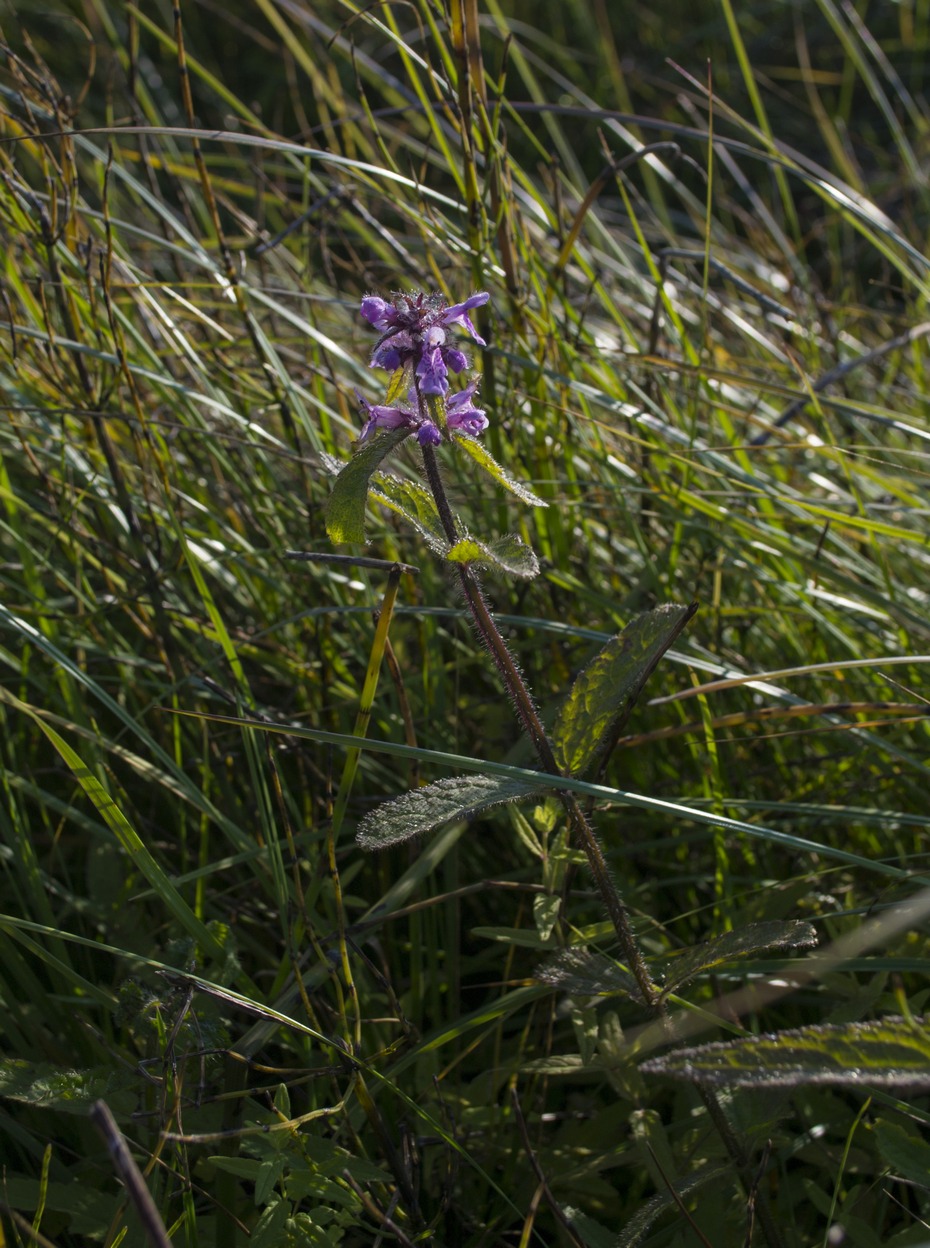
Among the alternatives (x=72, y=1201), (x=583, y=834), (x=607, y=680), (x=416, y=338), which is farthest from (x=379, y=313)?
(x=72, y=1201)

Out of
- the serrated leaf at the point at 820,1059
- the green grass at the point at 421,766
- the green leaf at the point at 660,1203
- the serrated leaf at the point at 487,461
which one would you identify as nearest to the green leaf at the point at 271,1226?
the green grass at the point at 421,766

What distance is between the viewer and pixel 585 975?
1017 mm

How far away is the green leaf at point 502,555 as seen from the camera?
89 centimetres

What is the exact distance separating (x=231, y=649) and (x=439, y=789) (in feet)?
1.47

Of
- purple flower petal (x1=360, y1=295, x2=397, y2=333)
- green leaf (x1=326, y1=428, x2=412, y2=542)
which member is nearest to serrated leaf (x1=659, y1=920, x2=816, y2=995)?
green leaf (x1=326, y1=428, x2=412, y2=542)

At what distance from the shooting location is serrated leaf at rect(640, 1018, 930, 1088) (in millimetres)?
687

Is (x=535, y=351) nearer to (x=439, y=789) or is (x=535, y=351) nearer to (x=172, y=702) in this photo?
(x=172, y=702)

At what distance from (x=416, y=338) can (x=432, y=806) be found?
404mm

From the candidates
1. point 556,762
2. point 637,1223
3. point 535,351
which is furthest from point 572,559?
point 637,1223

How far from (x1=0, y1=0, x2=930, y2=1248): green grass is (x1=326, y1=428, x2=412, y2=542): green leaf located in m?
0.12

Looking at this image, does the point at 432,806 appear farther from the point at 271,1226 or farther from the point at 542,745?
the point at 271,1226

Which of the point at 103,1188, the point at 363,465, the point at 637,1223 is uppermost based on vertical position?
the point at 363,465

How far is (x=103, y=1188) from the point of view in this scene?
117 centimetres

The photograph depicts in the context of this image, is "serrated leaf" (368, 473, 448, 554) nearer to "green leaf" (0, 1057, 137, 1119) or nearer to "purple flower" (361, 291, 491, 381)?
"purple flower" (361, 291, 491, 381)
